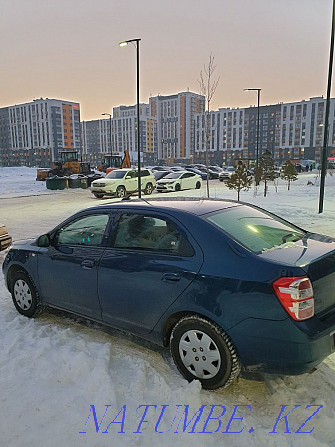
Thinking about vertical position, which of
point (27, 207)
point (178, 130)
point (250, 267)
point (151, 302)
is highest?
point (178, 130)

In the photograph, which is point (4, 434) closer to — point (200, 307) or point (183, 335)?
point (183, 335)

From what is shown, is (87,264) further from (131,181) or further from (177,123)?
(177,123)

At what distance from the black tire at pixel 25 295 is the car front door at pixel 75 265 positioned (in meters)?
0.21

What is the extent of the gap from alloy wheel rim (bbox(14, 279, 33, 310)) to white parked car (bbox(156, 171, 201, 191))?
19286 mm

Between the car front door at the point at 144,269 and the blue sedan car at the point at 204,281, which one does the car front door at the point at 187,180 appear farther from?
the car front door at the point at 144,269

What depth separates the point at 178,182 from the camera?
24641mm

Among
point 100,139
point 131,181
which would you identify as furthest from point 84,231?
point 100,139

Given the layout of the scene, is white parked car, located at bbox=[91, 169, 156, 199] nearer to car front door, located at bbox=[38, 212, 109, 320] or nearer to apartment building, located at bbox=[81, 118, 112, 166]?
car front door, located at bbox=[38, 212, 109, 320]

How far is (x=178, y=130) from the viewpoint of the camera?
16725 centimetres

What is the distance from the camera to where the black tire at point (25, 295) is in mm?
4465

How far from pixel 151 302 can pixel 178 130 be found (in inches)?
6694

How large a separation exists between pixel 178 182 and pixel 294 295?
22.2m

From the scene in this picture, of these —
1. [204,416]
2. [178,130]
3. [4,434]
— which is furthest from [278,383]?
[178,130]

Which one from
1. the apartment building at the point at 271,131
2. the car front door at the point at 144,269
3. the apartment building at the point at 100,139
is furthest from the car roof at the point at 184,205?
the apartment building at the point at 100,139
